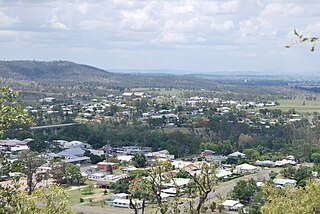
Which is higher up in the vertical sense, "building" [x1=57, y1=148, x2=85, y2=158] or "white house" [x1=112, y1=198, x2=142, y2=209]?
"white house" [x1=112, y1=198, x2=142, y2=209]

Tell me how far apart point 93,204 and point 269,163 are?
18.4m

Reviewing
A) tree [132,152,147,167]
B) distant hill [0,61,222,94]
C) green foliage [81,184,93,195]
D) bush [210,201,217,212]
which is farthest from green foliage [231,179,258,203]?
distant hill [0,61,222,94]

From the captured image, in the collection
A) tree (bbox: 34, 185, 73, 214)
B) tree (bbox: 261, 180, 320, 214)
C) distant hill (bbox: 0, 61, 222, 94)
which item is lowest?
distant hill (bbox: 0, 61, 222, 94)

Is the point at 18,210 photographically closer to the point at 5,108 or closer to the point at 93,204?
the point at 5,108

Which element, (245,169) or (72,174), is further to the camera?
(245,169)

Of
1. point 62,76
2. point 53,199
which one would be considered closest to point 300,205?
point 53,199

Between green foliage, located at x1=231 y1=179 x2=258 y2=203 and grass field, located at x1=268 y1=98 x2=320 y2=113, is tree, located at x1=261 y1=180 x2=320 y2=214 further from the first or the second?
grass field, located at x1=268 y1=98 x2=320 y2=113

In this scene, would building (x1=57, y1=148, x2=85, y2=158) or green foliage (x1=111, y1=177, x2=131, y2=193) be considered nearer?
green foliage (x1=111, y1=177, x2=131, y2=193)

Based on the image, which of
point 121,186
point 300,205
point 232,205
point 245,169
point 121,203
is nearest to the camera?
point 300,205

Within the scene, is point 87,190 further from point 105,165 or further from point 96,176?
point 105,165

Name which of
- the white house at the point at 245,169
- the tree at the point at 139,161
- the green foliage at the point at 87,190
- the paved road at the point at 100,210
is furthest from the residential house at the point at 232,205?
the tree at the point at 139,161

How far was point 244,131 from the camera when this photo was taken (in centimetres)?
5725

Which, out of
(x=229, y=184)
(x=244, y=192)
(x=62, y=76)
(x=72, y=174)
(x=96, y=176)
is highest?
(x=244, y=192)

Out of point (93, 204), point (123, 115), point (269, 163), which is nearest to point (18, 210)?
point (93, 204)
